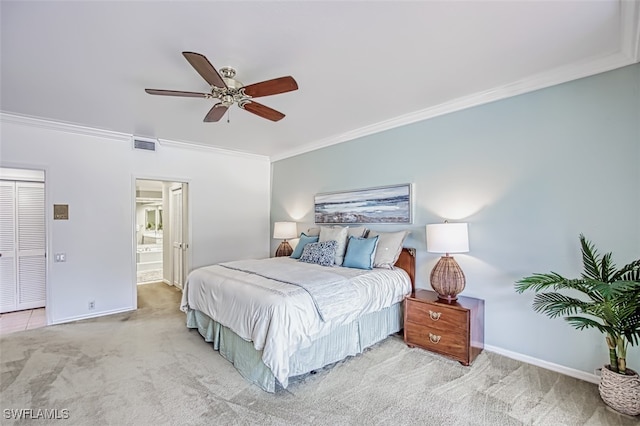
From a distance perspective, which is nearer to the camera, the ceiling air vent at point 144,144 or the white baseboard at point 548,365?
the white baseboard at point 548,365

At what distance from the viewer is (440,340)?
9.46 feet

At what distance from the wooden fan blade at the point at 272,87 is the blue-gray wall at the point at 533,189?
1.99 m

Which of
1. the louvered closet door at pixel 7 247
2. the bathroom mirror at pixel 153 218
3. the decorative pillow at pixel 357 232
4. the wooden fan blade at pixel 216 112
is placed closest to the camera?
the wooden fan blade at pixel 216 112

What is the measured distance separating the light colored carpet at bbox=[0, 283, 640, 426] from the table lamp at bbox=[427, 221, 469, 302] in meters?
0.66

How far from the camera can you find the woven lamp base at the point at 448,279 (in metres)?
2.94

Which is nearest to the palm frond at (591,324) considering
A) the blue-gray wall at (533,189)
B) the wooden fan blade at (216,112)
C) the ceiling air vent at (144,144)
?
the blue-gray wall at (533,189)

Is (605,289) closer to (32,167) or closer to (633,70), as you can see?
(633,70)

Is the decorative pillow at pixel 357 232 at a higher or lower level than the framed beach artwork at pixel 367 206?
lower

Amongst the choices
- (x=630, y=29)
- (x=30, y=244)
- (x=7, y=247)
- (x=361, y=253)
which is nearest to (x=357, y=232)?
(x=361, y=253)

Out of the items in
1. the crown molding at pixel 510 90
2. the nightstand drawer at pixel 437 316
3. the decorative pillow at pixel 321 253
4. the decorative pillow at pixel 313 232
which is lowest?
the nightstand drawer at pixel 437 316

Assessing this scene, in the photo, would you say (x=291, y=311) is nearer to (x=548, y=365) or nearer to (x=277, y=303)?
(x=277, y=303)

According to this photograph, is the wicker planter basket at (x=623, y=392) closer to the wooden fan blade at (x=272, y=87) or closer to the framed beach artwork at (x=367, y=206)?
the framed beach artwork at (x=367, y=206)

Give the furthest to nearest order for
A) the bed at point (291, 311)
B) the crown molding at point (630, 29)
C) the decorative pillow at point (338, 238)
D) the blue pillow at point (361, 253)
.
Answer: the decorative pillow at point (338, 238)
the blue pillow at point (361, 253)
the bed at point (291, 311)
the crown molding at point (630, 29)

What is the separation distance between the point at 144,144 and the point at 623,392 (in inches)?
229
